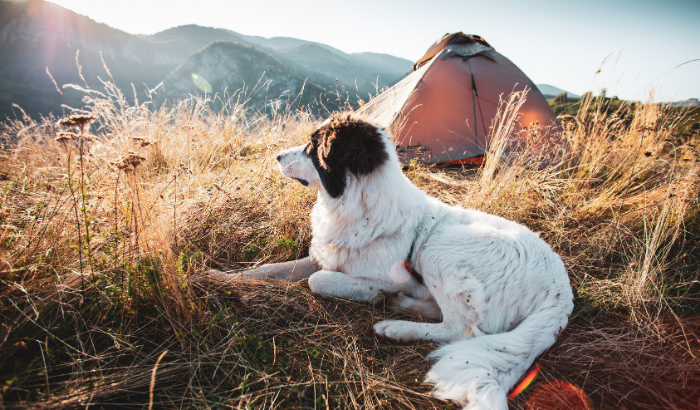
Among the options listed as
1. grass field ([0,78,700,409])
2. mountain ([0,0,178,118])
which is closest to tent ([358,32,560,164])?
grass field ([0,78,700,409])

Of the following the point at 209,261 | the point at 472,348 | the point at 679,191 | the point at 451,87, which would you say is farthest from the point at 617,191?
the point at 209,261

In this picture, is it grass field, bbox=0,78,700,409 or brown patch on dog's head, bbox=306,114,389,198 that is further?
brown patch on dog's head, bbox=306,114,389,198

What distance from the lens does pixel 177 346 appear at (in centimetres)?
161

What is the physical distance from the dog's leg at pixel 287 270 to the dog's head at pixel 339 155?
0.75m

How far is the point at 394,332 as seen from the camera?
1.88m

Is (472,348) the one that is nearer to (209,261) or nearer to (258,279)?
(258,279)

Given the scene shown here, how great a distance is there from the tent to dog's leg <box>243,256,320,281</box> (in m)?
3.34

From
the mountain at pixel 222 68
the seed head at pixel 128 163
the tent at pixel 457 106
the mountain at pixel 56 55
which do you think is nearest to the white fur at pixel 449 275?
the seed head at pixel 128 163

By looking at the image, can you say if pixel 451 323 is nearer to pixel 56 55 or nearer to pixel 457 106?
pixel 457 106

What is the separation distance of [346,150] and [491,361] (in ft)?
5.13

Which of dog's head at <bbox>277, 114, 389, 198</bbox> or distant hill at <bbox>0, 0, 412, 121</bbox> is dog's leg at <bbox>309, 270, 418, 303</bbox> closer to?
dog's head at <bbox>277, 114, 389, 198</bbox>

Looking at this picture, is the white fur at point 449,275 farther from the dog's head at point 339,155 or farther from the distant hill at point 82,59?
the distant hill at point 82,59

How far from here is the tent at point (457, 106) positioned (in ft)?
17.6

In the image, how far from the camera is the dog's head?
198 cm
